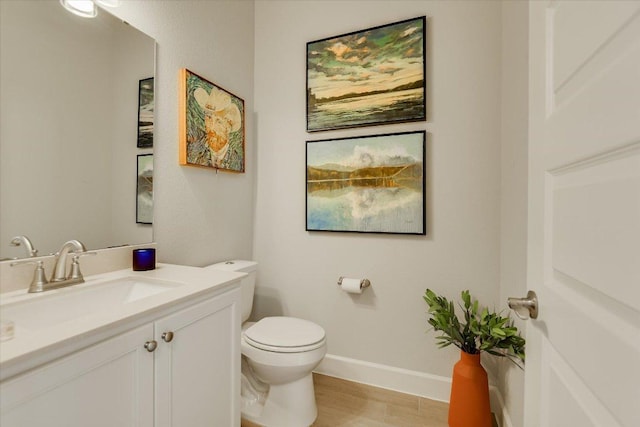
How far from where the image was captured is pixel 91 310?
3.40ft

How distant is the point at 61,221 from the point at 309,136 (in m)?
1.44

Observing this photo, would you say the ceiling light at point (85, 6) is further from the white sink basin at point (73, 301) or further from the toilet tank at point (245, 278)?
the toilet tank at point (245, 278)

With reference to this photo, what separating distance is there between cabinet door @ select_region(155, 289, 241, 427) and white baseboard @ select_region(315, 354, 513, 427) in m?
0.87

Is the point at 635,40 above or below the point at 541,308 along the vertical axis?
above

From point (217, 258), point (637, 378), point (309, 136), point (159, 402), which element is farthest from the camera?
point (309, 136)

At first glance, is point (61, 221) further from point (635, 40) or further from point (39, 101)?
point (635, 40)

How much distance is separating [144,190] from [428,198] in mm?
1570

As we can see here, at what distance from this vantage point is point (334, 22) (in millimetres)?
1990

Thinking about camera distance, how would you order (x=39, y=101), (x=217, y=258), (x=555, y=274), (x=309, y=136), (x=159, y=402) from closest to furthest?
1. (x=555, y=274)
2. (x=159, y=402)
3. (x=39, y=101)
4. (x=217, y=258)
5. (x=309, y=136)

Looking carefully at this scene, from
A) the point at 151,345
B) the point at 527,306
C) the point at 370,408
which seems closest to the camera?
the point at 527,306

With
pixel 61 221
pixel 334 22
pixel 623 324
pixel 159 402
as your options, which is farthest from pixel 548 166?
pixel 334 22

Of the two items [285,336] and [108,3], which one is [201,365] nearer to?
[285,336]

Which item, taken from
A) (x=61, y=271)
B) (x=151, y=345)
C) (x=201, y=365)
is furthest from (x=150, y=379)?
(x=61, y=271)

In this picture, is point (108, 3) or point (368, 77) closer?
point (108, 3)
